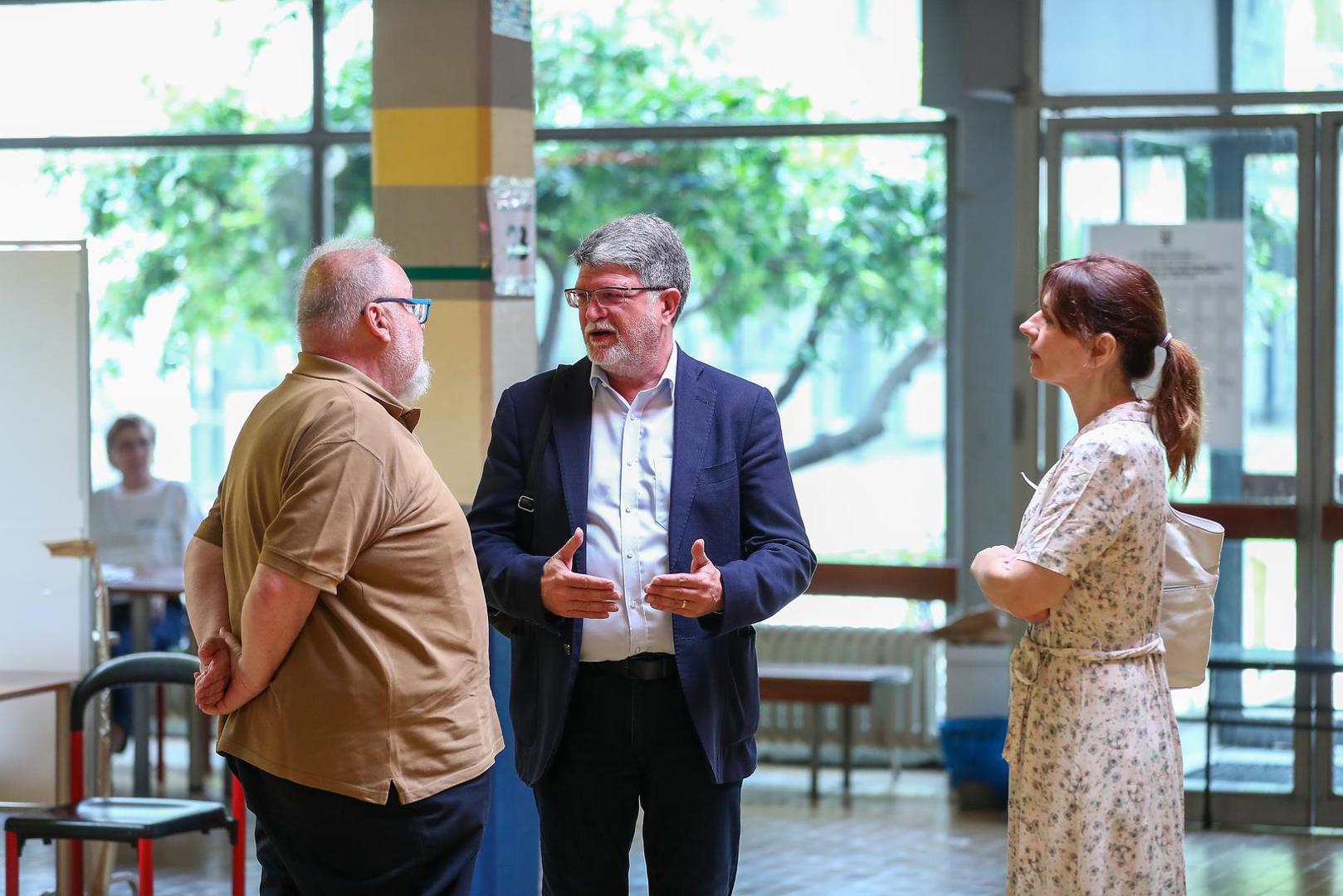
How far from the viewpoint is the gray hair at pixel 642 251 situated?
322cm

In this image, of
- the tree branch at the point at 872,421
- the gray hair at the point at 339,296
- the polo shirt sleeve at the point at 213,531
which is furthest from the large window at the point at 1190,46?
the polo shirt sleeve at the point at 213,531

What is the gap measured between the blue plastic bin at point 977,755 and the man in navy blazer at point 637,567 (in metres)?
3.65

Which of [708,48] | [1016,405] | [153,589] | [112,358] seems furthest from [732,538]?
[112,358]

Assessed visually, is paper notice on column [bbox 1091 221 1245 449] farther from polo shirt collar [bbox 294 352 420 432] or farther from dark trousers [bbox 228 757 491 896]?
dark trousers [bbox 228 757 491 896]

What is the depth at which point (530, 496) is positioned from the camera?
10.8 feet

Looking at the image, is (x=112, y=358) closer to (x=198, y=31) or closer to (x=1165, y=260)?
(x=198, y=31)

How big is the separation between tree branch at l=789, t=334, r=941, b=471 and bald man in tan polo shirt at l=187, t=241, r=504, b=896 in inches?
190

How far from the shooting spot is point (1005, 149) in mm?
7375

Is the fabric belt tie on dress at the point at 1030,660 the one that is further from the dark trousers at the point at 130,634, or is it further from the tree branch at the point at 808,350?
the dark trousers at the point at 130,634

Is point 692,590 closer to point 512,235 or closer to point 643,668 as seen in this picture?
point 643,668

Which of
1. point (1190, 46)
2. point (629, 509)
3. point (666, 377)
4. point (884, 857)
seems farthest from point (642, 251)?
point (1190, 46)

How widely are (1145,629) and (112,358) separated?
642cm

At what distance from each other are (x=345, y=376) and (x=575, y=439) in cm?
54

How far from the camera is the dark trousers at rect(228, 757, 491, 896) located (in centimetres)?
→ 284
